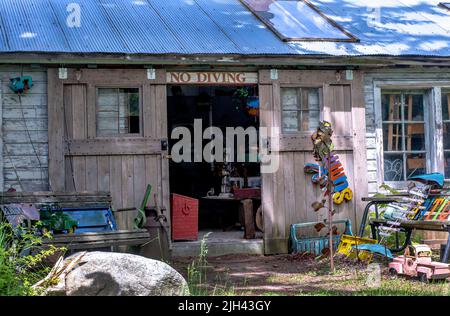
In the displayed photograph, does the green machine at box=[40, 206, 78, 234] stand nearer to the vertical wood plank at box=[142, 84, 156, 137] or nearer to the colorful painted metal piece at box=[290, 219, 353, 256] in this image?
the vertical wood plank at box=[142, 84, 156, 137]

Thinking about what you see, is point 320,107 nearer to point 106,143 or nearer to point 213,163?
point 106,143

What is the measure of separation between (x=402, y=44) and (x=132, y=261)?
21.6 ft

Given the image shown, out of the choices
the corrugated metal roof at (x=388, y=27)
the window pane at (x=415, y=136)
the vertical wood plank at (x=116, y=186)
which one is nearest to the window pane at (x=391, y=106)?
the window pane at (x=415, y=136)

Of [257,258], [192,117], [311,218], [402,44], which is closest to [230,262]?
[257,258]

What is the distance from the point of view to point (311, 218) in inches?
399

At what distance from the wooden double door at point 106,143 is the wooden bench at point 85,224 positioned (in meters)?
0.72

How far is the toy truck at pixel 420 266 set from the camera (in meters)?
7.29

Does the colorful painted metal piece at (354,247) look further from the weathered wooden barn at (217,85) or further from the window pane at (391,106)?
the window pane at (391,106)

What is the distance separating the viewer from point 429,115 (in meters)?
11.0

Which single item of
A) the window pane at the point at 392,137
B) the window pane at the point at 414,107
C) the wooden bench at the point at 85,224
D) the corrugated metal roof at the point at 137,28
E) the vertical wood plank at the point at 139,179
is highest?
the corrugated metal roof at the point at 137,28

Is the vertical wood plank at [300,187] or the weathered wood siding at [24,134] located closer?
the weathered wood siding at [24,134]

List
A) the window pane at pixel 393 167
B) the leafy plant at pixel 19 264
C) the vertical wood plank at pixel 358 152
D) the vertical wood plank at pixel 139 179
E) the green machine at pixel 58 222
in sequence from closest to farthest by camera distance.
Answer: the leafy plant at pixel 19 264
the green machine at pixel 58 222
the vertical wood plank at pixel 139 179
the vertical wood plank at pixel 358 152
the window pane at pixel 393 167

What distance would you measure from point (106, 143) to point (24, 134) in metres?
1.08

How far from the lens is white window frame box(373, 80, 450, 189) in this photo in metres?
10.6
